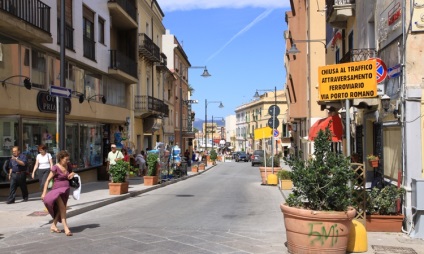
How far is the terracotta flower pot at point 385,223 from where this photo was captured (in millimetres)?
8852

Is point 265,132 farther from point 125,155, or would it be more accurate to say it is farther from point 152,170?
point 125,155

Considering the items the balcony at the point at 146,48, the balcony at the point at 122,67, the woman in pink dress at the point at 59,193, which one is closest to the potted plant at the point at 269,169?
the balcony at the point at 122,67

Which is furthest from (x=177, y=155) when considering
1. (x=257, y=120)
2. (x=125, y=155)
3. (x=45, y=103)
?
(x=257, y=120)

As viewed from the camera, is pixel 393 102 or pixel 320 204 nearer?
pixel 320 204

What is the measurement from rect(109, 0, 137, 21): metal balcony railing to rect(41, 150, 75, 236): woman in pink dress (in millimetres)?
16638

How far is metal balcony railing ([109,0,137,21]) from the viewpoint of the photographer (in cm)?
2448

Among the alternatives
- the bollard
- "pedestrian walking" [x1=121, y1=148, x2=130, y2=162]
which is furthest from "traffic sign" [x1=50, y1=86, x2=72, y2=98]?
"pedestrian walking" [x1=121, y1=148, x2=130, y2=162]

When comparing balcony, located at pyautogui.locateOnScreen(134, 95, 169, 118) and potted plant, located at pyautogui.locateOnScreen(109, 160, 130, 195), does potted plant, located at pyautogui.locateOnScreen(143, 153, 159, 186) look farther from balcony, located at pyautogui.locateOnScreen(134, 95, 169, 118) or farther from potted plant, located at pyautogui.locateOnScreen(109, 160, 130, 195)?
balcony, located at pyautogui.locateOnScreen(134, 95, 169, 118)

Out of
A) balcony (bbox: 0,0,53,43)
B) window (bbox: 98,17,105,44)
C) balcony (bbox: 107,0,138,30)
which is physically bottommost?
balcony (bbox: 0,0,53,43)

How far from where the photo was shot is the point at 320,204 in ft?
22.7

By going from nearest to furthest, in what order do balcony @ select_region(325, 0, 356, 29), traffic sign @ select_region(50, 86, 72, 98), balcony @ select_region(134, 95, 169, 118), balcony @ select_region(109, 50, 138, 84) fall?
traffic sign @ select_region(50, 86, 72, 98) → balcony @ select_region(325, 0, 356, 29) → balcony @ select_region(109, 50, 138, 84) → balcony @ select_region(134, 95, 169, 118)

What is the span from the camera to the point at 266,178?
22844 mm

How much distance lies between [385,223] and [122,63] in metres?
18.6

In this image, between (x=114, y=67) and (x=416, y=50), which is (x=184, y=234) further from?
(x=114, y=67)
